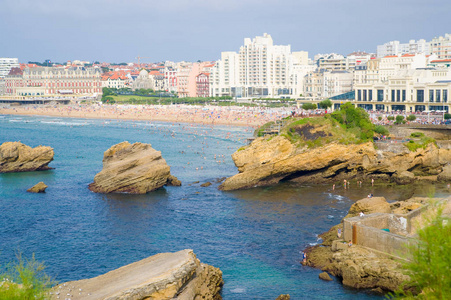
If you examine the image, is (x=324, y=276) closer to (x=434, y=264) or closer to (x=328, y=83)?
(x=434, y=264)

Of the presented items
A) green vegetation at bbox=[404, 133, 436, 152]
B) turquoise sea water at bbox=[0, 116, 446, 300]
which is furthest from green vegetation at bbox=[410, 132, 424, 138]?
turquoise sea water at bbox=[0, 116, 446, 300]

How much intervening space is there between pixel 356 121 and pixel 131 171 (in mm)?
23077

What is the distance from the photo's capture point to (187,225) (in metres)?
39.2

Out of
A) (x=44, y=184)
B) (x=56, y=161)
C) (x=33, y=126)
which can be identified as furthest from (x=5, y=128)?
(x=44, y=184)

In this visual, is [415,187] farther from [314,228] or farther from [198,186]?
[198,186]

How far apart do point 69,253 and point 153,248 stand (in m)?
5.02

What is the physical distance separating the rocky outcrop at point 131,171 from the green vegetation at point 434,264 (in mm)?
33365

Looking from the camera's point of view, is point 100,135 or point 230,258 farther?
point 100,135

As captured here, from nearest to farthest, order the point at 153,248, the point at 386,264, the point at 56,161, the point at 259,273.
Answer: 1. the point at 386,264
2. the point at 259,273
3. the point at 153,248
4. the point at 56,161

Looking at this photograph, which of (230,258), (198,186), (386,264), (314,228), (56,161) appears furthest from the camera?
(56,161)

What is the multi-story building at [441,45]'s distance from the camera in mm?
167875

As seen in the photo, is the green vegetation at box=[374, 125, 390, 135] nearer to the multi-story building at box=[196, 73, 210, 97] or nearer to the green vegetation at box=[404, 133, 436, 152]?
the green vegetation at box=[404, 133, 436, 152]

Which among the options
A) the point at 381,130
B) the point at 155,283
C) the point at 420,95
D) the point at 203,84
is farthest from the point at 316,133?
the point at 203,84

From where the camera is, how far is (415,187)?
161 feet
